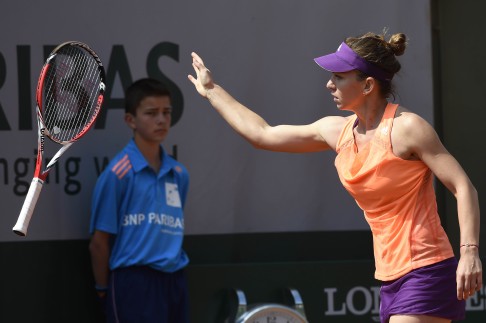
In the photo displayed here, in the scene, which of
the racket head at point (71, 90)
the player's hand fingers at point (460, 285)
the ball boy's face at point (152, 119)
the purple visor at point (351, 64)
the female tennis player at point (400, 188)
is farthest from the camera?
the ball boy's face at point (152, 119)

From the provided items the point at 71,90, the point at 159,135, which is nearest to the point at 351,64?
the point at 71,90

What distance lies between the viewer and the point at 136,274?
5207 millimetres

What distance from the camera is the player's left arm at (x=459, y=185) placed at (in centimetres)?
373

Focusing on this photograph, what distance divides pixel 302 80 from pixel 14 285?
1.80 m

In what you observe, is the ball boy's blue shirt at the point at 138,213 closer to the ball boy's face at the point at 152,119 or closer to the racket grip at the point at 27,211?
the ball boy's face at the point at 152,119

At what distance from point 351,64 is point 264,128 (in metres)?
0.47

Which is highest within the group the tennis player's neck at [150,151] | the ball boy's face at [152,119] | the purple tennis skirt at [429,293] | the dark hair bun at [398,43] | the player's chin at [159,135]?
the dark hair bun at [398,43]

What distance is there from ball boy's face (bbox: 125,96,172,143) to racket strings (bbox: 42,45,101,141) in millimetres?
619

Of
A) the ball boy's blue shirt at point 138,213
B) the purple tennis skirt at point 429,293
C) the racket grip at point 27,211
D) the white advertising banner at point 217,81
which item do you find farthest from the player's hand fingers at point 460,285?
the white advertising banner at point 217,81

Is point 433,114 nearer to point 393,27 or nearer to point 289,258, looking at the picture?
point 393,27

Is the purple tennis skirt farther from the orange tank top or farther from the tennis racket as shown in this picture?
the tennis racket

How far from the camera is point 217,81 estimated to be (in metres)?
5.59

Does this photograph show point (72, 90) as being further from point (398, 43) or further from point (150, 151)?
point (398, 43)

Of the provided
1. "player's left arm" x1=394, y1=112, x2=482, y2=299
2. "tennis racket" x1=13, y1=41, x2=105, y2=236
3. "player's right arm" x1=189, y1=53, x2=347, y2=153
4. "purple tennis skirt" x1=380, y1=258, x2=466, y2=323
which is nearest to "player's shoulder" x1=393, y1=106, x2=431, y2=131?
"player's left arm" x1=394, y1=112, x2=482, y2=299
